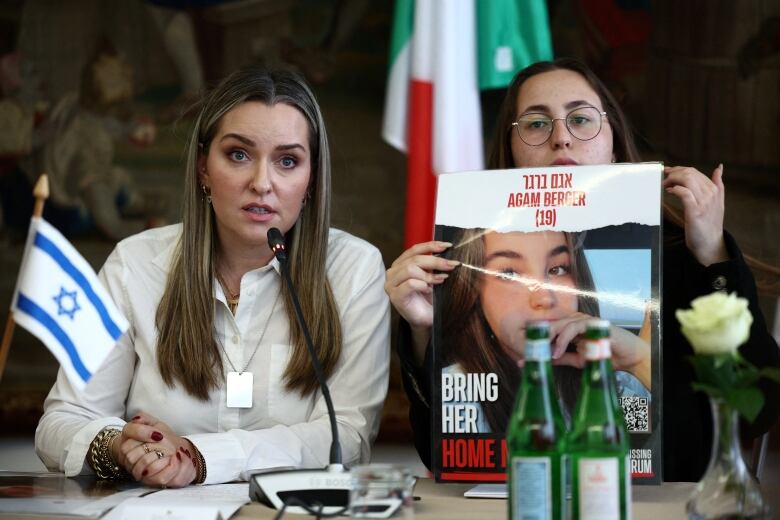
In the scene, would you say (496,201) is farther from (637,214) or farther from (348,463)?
(348,463)

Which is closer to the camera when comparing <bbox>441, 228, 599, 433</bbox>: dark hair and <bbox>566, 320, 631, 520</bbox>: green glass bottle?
<bbox>566, 320, 631, 520</bbox>: green glass bottle

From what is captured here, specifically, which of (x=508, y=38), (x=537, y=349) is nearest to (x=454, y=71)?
(x=508, y=38)

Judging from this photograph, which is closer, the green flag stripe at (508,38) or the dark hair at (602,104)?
the dark hair at (602,104)

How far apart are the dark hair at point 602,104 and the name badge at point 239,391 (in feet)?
2.41

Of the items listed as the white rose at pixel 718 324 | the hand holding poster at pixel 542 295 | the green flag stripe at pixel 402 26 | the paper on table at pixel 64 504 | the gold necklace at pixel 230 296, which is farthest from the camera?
the green flag stripe at pixel 402 26

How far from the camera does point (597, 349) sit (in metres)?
1.31

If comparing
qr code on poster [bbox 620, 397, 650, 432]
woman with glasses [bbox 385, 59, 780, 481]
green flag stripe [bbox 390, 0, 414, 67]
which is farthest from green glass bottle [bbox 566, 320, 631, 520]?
green flag stripe [bbox 390, 0, 414, 67]

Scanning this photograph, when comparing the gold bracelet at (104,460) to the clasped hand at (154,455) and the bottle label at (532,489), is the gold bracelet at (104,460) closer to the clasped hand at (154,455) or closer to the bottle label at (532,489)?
the clasped hand at (154,455)

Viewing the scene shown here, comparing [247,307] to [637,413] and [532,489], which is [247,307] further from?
[532,489]

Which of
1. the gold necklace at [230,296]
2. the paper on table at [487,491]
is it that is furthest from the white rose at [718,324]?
the gold necklace at [230,296]

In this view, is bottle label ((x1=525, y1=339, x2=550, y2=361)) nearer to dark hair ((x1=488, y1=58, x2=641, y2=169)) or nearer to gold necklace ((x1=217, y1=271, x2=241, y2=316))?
dark hair ((x1=488, y1=58, x2=641, y2=169))

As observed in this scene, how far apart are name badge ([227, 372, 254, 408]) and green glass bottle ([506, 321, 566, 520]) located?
102cm

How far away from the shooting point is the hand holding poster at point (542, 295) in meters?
1.73

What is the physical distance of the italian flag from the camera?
3.71 meters
